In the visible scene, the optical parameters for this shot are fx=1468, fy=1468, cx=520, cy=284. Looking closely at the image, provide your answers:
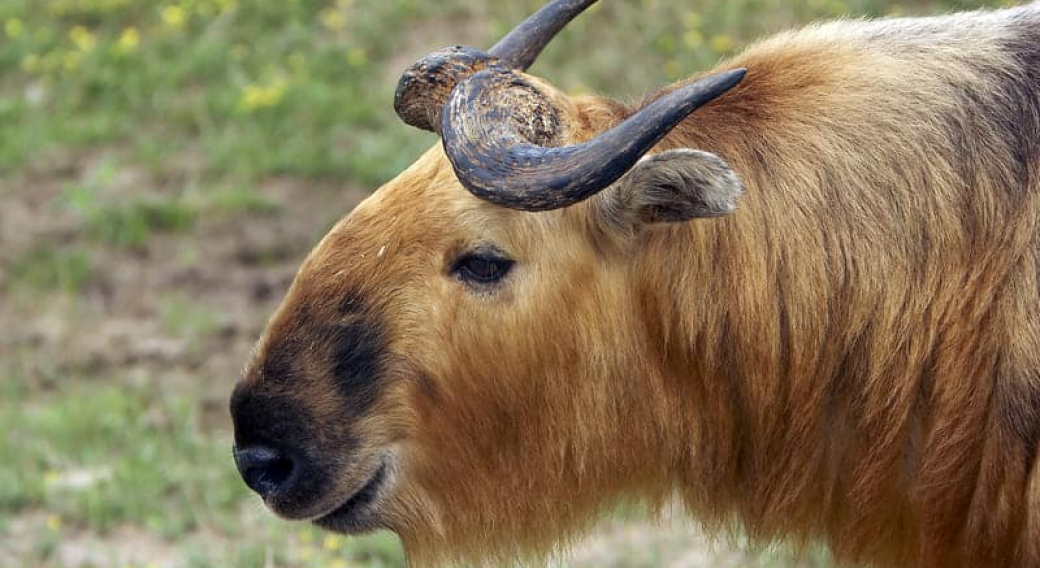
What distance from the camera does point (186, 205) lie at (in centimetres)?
854

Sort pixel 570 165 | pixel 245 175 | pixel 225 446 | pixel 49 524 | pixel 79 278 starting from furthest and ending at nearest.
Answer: pixel 245 175 → pixel 79 278 → pixel 225 446 → pixel 49 524 → pixel 570 165

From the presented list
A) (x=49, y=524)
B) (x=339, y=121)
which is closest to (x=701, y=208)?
(x=49, y=524)

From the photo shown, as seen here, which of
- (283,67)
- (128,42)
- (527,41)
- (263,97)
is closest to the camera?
(527,41)

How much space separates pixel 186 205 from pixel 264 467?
5.17 m

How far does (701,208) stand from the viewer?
3.43 meters

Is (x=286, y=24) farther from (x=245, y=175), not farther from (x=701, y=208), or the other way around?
(x=701, y=208)

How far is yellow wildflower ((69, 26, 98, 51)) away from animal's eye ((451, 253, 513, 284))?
7.04 metres

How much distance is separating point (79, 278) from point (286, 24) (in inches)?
106

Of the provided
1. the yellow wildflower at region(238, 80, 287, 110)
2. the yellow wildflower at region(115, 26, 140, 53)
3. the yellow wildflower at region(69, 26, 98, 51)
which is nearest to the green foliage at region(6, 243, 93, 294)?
the yellow wildflower at region(238, 80, 287, 110)

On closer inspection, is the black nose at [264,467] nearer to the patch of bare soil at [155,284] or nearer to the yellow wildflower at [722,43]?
the patch of bare soil at [155,284]

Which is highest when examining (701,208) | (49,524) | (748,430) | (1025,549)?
(701,208)

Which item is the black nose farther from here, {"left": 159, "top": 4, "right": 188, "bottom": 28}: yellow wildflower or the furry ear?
{"left": 159, "top": 4, "right": 188, "bottom": 28}: yellow wildflower

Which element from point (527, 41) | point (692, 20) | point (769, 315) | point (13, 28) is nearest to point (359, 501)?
point (769, 315)

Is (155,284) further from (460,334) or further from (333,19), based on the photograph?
(460,334)
